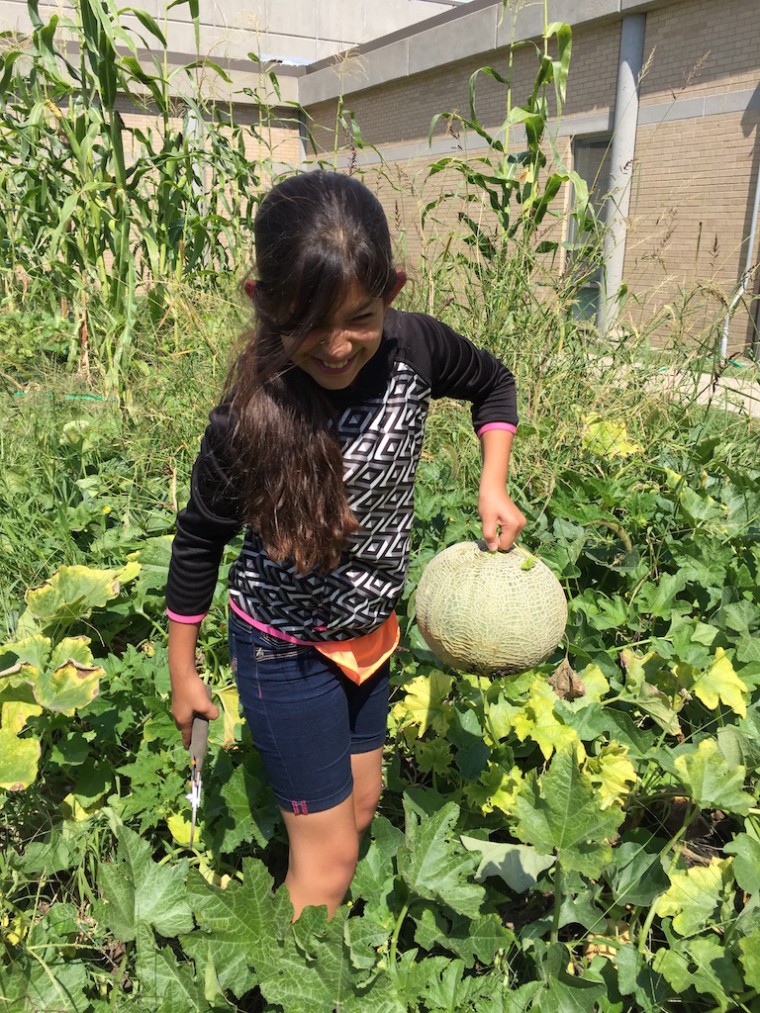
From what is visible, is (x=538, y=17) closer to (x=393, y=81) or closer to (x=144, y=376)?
(x=393, y=81)

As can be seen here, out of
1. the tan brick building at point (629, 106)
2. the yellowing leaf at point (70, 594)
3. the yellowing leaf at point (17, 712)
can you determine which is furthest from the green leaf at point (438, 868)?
the tan brick building at point (629, 106)

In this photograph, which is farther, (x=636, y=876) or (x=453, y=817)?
(x=636, y=876)

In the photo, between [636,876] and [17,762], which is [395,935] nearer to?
[636,876]

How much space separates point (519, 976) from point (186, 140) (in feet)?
14.5

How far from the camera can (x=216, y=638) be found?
8.07 feet

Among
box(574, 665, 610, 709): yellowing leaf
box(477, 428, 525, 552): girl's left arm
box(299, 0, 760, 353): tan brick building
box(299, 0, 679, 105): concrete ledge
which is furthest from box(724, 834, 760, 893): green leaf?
box(299, 0, 679, 105): concrete ledge

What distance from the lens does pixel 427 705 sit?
2021 millimetres

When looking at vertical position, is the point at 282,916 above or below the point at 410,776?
above

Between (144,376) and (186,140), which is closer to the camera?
(144,376)

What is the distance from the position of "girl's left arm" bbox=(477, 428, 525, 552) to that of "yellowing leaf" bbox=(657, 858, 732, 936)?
0.74 meters

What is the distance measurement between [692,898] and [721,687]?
50 centimetres

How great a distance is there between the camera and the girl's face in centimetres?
136

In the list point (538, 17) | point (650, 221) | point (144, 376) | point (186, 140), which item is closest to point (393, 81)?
point (538, 17)

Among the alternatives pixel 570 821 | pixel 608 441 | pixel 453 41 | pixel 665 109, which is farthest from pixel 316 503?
pixel 453 41
